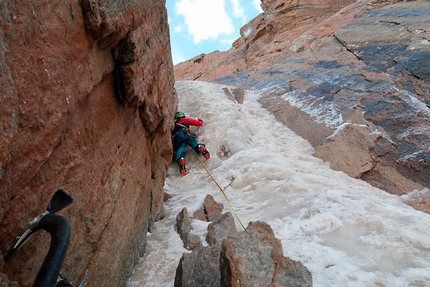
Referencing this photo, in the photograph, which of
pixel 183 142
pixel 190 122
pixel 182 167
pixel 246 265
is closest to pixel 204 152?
pixel 182 167

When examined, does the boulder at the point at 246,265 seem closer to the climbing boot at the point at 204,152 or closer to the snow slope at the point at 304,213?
the snow slope at the point at 304,213

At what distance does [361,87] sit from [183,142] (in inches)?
243

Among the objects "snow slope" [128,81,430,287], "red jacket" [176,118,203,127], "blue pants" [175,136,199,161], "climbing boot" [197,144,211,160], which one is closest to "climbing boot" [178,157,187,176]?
"snow slope" [128,81,430,287]

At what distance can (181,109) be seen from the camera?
1235 centimetres

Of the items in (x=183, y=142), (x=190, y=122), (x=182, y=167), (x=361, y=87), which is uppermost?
(x=190, y=122)

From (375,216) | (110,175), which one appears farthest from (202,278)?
(375,216)

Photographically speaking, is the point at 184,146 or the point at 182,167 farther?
the point at 184,146

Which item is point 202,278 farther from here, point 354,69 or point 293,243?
point 354,69

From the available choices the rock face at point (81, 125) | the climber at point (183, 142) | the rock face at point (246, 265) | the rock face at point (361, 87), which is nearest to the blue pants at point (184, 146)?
the climber at point (183, 142)

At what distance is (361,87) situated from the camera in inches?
406

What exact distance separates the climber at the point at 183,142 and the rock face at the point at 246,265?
17.2ft

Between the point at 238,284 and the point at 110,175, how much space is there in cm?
211

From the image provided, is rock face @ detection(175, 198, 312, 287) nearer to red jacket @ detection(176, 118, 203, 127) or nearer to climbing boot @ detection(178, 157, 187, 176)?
climbing boot @ detection(178, 157, 187, 176)

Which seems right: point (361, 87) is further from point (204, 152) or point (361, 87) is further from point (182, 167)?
point (182, 167)
